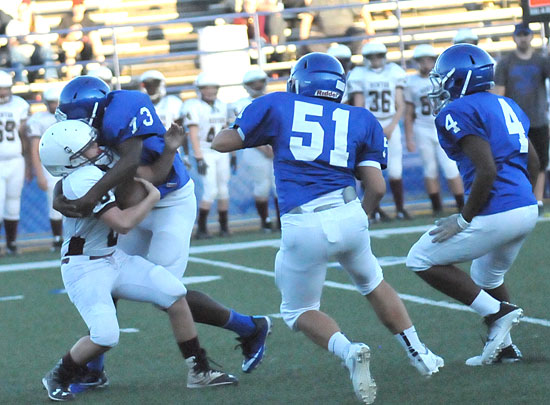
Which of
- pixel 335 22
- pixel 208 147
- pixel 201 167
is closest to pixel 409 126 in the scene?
pixel 208 147

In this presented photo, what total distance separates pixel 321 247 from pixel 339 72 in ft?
2.52

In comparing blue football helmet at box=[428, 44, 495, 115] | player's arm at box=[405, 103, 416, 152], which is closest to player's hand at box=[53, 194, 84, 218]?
blue football helmet at box=[428, 44, 495, 115]

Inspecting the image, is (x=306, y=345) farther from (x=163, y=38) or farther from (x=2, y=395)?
(x=163, y=38)

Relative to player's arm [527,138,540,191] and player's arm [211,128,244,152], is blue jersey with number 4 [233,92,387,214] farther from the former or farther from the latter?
player's arm [527,138,540,191]

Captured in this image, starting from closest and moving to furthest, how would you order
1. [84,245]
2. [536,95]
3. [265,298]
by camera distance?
[84,245] < [265,298] < [536,95]

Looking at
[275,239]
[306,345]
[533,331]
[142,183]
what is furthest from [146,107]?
[275,239]

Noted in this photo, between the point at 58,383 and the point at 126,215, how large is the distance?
85 centimetres

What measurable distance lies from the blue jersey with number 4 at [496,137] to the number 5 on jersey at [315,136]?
544mm

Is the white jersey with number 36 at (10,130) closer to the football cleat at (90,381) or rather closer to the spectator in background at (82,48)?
the spectator in background at (82,48)

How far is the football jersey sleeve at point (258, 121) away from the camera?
15.1 feet

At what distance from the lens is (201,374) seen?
5.04 meters

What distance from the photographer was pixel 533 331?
582 centimetres

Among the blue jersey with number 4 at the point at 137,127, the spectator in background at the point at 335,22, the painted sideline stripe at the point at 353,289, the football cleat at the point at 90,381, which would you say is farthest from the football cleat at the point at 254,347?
the spectator in background at the point at 335,22

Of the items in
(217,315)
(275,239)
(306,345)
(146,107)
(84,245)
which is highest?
(146,107)
